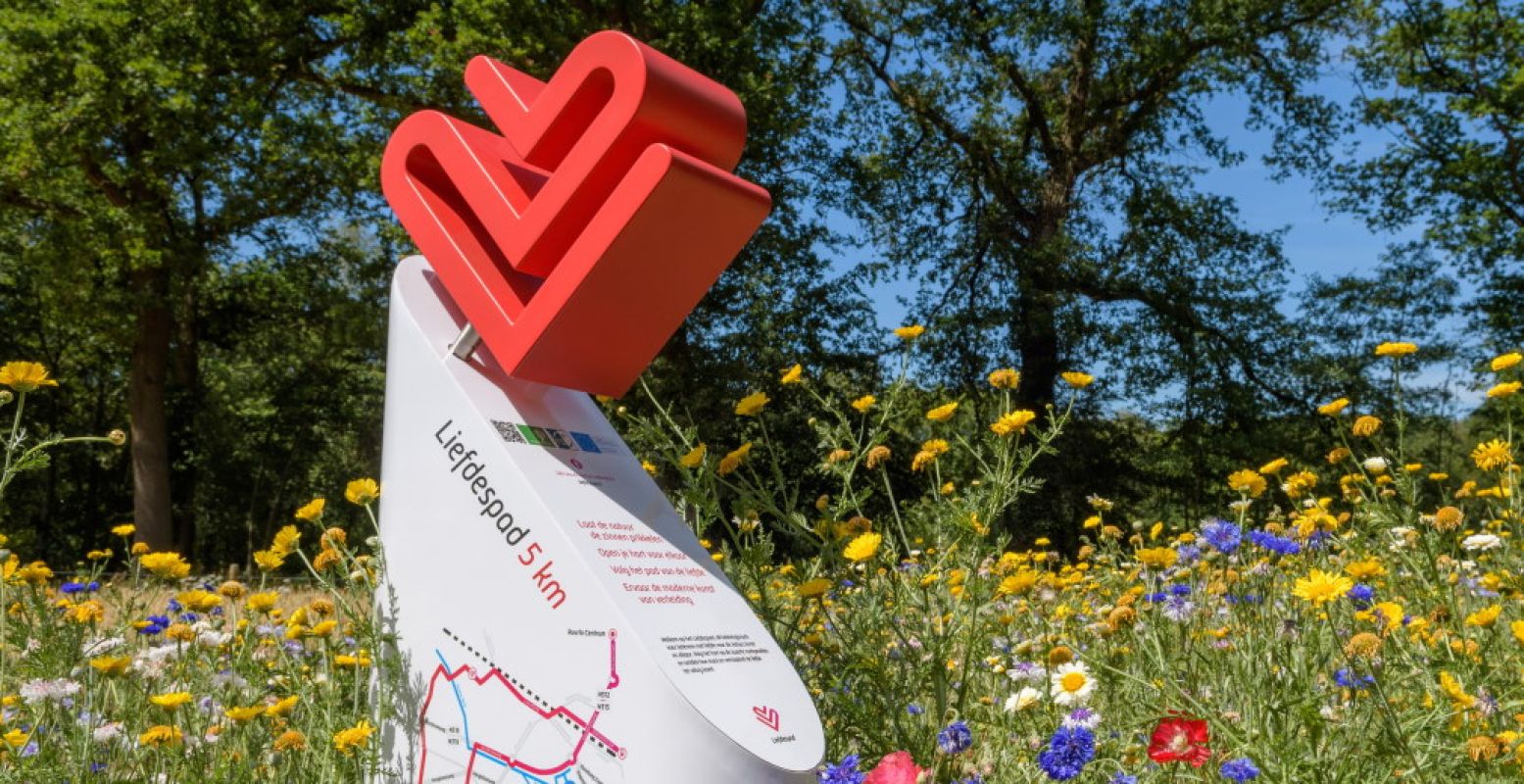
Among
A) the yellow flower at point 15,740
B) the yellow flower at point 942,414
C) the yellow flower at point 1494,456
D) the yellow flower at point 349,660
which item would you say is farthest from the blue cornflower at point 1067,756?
the yellow flower at point 15,740

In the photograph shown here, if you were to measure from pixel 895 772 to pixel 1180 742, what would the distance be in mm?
415

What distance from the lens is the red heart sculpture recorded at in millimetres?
2504

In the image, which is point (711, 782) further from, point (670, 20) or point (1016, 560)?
point (670, 20)

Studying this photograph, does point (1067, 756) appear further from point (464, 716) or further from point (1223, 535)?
point (464, 716)

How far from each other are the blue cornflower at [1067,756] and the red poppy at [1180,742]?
0.47ft

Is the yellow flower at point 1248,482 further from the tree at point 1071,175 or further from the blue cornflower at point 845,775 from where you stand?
the tree at point 1071,175

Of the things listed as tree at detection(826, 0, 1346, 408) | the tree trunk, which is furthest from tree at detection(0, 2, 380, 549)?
tree at detection(826, 0, 1346, 408)

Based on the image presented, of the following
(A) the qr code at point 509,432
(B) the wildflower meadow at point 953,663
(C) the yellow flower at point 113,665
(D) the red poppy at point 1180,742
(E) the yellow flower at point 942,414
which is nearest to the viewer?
(D) the red poppy at point 1180,742

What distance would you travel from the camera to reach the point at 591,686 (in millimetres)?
2191

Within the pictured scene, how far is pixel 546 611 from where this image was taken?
7.54 feet

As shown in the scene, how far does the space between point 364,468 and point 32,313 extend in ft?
27.1

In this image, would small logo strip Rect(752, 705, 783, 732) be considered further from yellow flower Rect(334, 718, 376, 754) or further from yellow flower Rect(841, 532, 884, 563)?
yellow flower Rect(334, 718, 376, 754)

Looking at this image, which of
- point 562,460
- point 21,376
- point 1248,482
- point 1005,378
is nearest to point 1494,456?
point 1248,482

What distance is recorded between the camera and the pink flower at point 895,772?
1.61m
